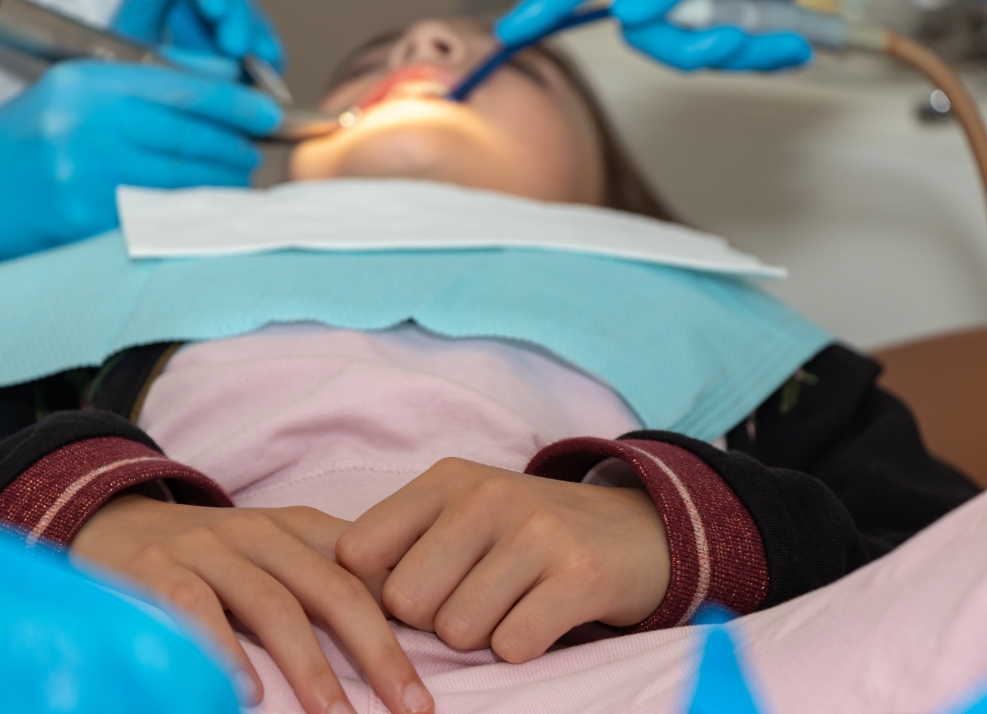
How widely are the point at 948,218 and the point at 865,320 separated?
0.17 m

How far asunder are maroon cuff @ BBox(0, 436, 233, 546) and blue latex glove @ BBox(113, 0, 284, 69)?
0.75m

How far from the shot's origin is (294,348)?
1.97 feet

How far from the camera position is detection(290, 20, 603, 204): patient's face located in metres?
0.90

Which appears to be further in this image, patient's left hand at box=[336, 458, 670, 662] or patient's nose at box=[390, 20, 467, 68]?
patient's nose at box=[390, 20, 467, 68]

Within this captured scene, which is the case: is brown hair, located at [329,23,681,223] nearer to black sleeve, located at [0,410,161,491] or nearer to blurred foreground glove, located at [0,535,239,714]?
black sleeve, located at [0,410,161,491]

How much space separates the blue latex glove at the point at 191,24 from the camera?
3.53ft

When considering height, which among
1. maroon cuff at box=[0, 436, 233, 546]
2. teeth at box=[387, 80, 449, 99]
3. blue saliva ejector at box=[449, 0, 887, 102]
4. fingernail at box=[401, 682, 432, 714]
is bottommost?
fingernail at box=[401, 682, 432, 714]

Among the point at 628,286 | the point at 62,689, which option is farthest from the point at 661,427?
the point at 62,689

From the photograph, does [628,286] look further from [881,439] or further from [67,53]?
[67,53]

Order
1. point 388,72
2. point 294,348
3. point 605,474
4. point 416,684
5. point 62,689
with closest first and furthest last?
point 62,689 → point 416,684 → point 605,474 → point 294,348 → point 388,72

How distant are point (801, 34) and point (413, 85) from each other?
0.39 meters

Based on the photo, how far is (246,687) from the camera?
12.6 inches

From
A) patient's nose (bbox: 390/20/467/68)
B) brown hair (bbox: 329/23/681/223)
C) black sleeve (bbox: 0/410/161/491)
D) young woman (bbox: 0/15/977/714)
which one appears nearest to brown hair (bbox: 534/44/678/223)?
brown hair (bbox: 329/23/681/223)

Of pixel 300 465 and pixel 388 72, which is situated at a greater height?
pixel 388 72
